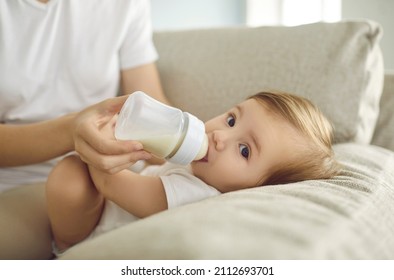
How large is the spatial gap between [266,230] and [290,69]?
2.16 feet

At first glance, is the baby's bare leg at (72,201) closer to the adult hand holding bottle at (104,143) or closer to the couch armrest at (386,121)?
the adult hand holding bottle at (104,143)

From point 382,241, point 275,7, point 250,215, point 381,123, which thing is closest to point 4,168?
point 250,215

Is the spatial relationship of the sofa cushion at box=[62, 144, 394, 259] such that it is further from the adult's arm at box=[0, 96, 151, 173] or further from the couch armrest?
the couch armrest

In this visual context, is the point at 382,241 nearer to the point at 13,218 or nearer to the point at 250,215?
the point at 250,215

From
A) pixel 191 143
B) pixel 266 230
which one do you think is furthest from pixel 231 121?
pixel 266 230

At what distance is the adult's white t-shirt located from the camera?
0.87 m

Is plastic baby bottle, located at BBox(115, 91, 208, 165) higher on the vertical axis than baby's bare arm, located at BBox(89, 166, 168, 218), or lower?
higher

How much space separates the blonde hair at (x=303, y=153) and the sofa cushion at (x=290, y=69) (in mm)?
216

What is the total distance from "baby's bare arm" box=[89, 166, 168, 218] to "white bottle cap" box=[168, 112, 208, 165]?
8cm

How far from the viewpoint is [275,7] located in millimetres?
2160

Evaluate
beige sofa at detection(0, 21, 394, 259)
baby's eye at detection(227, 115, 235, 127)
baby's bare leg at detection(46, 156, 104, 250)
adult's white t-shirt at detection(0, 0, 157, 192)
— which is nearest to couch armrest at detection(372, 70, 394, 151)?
beige sofa at detection(0, 21, 394, 259)

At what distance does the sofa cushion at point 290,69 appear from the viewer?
3.16ft

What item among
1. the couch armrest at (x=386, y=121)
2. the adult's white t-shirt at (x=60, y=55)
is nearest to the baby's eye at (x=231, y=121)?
the adult's white t-shirt at (x=60, y=55)

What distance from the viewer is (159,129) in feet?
2.00
